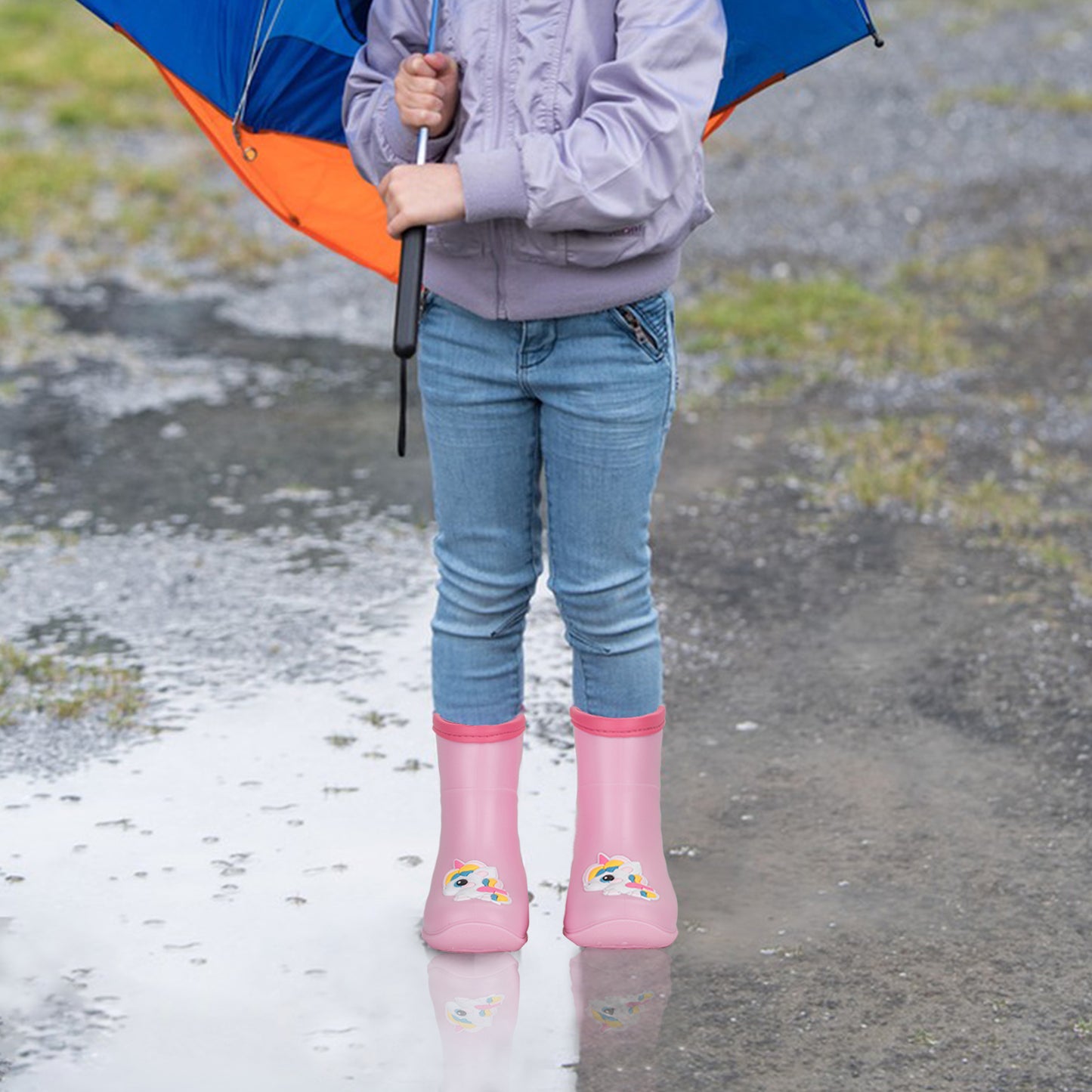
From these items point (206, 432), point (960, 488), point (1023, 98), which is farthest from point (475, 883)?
point (1023, 98)

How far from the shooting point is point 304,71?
10.2 ft

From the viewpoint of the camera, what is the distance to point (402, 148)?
2750 mm

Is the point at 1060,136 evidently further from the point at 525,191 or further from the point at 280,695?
the point at 525,191

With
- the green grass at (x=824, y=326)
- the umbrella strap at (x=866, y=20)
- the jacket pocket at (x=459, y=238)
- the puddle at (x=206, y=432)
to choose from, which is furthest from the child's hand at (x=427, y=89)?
the green grass at (x=824, y=326)

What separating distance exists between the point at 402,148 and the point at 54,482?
2.59m

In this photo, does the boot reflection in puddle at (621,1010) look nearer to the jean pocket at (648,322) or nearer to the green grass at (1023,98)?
the jean pocket at (648,322)

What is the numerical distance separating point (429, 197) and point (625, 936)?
45.2 inches

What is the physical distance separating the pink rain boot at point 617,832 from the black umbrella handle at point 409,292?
29.2 inches

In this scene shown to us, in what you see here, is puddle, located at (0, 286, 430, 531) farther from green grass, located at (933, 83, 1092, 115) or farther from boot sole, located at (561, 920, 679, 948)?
green grass, located at (933, 83, 1092, 115)

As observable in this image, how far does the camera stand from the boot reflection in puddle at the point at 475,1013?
8.54ft

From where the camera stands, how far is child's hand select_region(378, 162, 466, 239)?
259 centimetres

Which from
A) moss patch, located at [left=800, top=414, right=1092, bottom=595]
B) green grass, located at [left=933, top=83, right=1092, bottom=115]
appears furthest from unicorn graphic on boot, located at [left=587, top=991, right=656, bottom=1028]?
green grass, located at [left=933, top=83, right=1092, bottom=115]

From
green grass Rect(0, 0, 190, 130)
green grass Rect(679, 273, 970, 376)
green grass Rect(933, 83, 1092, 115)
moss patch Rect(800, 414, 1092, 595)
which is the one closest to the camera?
moss patch Rect(800, 414, 1092, 595)

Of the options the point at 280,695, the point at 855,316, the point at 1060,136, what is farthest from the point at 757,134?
the point at 280,695
